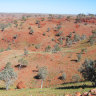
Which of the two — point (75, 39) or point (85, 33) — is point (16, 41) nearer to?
point (75, 39)

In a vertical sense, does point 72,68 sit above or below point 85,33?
below

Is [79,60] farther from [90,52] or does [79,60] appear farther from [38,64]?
[38,64]

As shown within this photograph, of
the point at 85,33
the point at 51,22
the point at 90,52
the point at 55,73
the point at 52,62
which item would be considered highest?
the point at 51,22

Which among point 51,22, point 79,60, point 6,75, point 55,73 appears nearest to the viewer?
point 6,75

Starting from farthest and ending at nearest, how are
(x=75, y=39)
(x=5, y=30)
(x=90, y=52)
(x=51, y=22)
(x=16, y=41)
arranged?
(x=51, y=22) → (x=5, y=30) → (x=16, y=41) → (x=75, y=39) → (x=90, y=52)

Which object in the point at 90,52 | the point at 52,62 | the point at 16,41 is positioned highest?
the point at 16,41

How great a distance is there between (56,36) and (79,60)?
140 feet

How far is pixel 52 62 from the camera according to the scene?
1555 inches

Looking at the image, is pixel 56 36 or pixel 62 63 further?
pixel 56 36

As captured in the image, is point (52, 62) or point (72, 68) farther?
point (52, 62)

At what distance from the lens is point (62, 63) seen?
38406 millimetres

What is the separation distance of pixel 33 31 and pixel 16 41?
11.0 metres

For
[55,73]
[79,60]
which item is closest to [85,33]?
[79,60]

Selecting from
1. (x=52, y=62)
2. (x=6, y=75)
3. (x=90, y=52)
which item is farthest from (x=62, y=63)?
(x=6, y=75)
